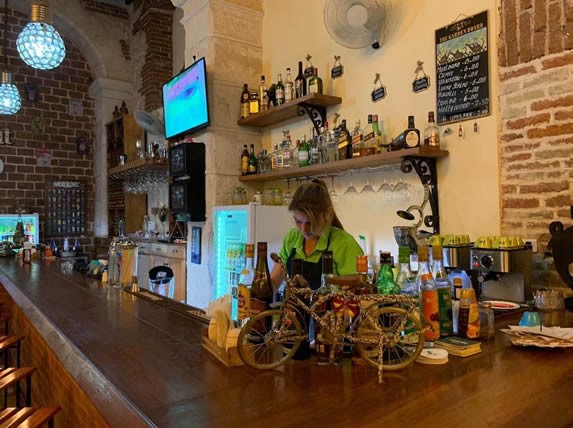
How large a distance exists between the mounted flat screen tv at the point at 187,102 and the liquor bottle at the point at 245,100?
369mm

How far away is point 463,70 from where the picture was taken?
272 centimetres

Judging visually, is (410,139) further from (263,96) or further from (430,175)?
(263,96)

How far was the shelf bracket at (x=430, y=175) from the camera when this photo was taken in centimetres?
284

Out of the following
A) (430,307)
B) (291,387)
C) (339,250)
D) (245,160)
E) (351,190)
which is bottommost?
(291,387)

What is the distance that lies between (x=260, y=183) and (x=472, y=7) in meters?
2.47

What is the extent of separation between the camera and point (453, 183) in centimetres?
279

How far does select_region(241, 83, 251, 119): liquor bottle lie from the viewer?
14.0ft

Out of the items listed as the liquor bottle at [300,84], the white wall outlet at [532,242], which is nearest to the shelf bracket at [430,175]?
the white wall outlet at [532,242]

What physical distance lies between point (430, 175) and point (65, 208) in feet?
19.8

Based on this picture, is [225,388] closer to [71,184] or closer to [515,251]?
[515,251]

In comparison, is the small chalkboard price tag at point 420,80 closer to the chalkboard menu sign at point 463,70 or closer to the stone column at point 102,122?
the chalkboard menu sign at point 463,70

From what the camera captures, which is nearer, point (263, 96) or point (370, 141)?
point (370, 141)

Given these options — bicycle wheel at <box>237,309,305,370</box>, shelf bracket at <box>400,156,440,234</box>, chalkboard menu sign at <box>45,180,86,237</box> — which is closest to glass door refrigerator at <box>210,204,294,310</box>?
shelf bracket at <box>400,156,440,234</box>

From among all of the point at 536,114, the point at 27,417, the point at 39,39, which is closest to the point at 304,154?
the point at 536,114
